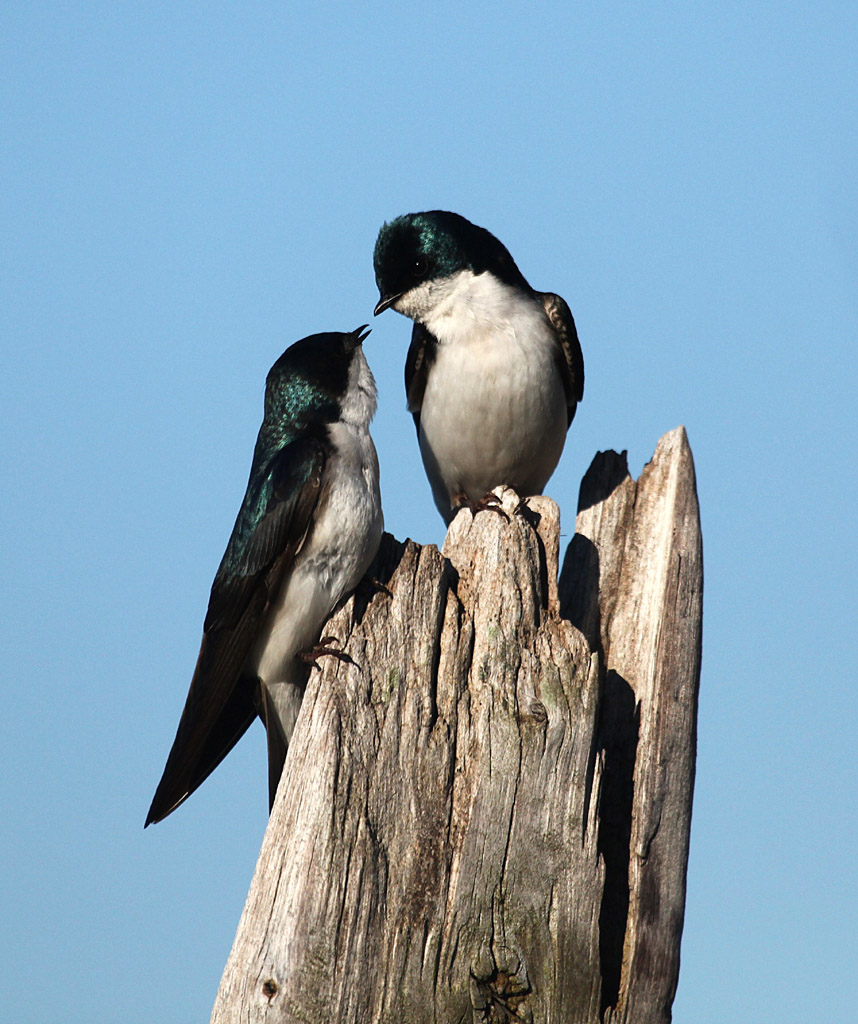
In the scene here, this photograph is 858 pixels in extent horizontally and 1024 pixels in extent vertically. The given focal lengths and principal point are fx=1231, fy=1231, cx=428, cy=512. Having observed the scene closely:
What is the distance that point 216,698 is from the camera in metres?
5.09

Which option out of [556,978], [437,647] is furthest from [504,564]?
[556,978]

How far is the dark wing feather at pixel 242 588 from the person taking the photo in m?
5.01

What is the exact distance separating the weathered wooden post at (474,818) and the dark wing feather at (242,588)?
40 cm

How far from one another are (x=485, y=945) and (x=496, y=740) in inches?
27.9

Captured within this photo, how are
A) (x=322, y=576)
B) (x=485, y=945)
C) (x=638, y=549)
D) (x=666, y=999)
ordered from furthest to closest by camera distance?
(x=638, y=549) < (x=322, y=576) < (x=666, y=999) < (x=485, y=945)

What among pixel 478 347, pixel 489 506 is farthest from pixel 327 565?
pixel 478 347

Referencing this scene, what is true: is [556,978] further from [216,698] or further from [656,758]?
[216,698]

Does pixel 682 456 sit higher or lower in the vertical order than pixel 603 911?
higher

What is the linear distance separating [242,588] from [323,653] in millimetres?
550

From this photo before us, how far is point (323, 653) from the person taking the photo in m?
4.73

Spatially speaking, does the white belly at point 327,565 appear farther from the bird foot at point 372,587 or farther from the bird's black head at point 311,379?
the bird's black head at point 311,379

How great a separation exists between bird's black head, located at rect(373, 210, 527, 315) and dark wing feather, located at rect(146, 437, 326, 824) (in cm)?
181

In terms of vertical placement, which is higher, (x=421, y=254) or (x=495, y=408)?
(x=421, y=254)

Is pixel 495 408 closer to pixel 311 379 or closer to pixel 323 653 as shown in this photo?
pixel 311 379
